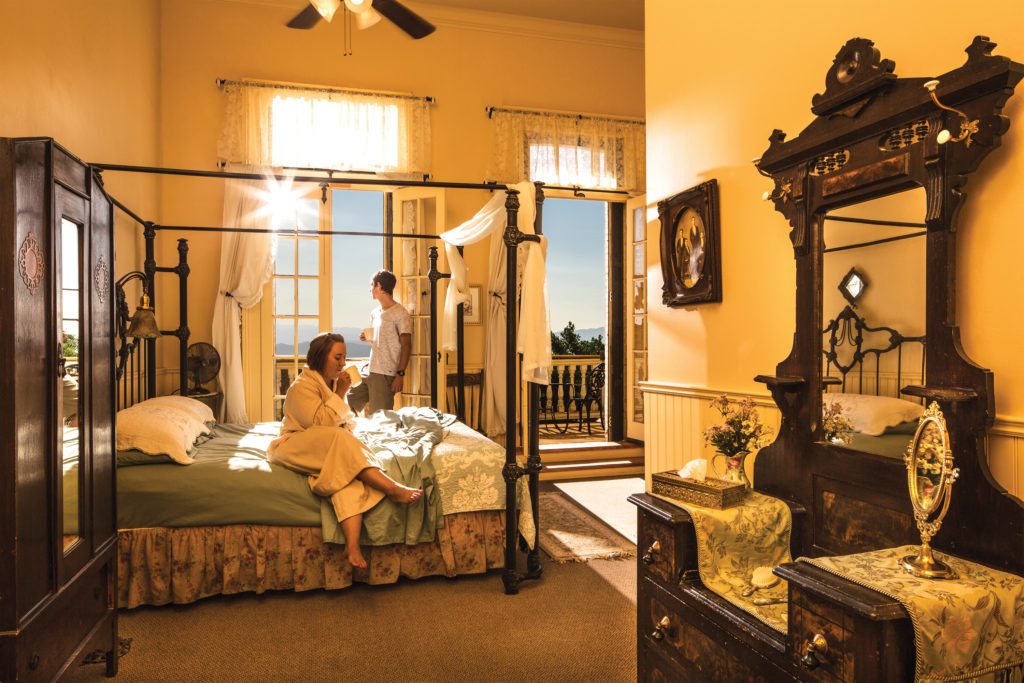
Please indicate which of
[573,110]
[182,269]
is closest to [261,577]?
[182,269]

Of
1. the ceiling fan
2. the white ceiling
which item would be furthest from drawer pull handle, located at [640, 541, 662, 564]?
the white ceiling

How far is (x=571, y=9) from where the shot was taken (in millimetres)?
6062

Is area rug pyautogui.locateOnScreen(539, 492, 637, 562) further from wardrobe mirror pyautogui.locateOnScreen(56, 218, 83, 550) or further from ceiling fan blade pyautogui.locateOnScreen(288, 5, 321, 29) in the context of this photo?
ceiling fan blade pyautogui.locateOnScreen(288, 5, 321, 29)

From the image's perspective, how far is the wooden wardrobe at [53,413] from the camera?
5.37 feet

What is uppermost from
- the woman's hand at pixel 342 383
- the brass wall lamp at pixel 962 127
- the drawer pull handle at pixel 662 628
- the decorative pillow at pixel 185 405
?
the brass wall lamp at pixel 962 127

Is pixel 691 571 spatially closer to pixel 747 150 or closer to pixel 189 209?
pixel 747 150

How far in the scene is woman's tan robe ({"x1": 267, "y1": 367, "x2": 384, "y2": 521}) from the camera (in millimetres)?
3186

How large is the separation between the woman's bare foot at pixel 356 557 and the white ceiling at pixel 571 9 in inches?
189

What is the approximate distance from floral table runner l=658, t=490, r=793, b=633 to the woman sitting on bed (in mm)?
1588

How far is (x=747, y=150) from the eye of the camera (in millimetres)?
2842

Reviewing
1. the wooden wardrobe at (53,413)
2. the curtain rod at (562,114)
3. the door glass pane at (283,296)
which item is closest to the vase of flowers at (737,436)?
the wooden wardrobe at (53,413)

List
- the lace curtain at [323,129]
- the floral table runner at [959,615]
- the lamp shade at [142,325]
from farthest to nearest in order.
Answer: the lace curtain at [323,129] → the lamp shade at [142,325] → the floral table runner at [959,615]

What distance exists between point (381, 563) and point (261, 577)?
0.56m

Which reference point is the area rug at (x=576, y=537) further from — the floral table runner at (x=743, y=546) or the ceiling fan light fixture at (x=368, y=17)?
the ceiling fan light fixture at (x=368, y=17)
